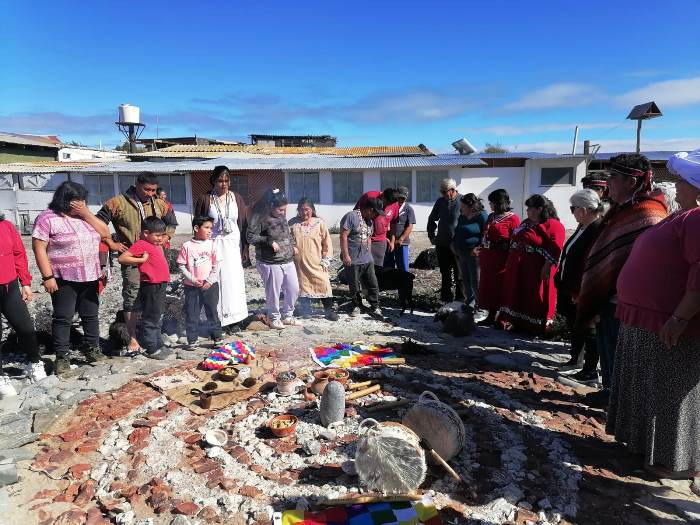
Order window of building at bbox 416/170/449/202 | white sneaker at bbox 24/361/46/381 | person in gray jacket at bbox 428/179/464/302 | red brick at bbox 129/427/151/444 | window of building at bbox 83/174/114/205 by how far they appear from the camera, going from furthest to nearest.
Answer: window of building at bbox 83/174/114/205 < window of building at bbox 416/170/449/202 < person in gray jacket at bbox 428/179/464/302 < white sneaker at bbox 24/361/46/381 < red brick at bbox 129/427/151/444

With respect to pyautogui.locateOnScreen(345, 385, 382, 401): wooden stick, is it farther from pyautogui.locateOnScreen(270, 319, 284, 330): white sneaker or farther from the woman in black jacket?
pyautogui.locateOnScreen(270, 319, 284, 330): white sneaker

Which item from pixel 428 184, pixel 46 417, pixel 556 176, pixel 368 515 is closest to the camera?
pixel 368 515

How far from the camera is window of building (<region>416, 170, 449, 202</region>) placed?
19.6 metres

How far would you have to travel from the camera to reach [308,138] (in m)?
35.2

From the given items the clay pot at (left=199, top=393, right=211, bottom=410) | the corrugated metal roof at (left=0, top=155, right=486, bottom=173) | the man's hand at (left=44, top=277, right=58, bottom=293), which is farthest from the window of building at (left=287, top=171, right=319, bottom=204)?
the clay pot at (left=199, top=393, right=211, bottom=410)

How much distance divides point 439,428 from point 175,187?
19.2m

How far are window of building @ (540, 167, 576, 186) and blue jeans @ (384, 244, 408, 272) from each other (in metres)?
14.2

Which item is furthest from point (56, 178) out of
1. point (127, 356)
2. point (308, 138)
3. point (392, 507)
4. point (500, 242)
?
point (392, 507)

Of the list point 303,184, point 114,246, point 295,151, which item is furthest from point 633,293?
point 295,151

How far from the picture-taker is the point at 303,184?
19875 millimetres

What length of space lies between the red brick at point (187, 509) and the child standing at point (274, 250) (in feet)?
11.4

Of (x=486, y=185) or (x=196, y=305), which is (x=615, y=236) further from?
(x=486, y=185)

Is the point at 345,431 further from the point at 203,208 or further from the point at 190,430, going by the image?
the point at 203,208

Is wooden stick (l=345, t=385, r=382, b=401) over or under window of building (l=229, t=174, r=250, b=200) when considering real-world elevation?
under
